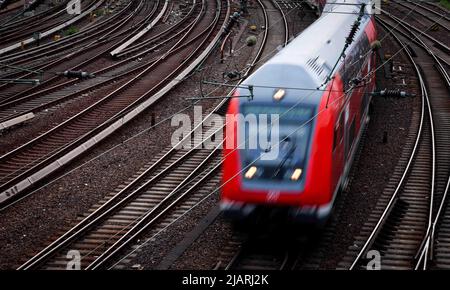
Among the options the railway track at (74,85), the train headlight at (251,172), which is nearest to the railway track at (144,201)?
the train headlight at (251,172)

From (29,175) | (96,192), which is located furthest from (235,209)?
(29,175)

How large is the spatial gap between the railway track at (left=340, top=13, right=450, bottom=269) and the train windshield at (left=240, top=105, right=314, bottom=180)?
2271 mm

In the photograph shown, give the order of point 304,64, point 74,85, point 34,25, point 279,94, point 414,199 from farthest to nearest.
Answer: point 34,25 < point 74,85 < point 414,199 < point 304,64 < point 279,94

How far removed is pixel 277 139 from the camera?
37.5ft

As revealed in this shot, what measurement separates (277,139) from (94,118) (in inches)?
366

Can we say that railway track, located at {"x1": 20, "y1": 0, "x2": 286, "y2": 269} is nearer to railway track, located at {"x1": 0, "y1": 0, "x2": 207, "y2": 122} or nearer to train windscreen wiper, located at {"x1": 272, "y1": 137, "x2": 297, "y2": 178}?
railway track, located at {"x1": 0, "y1": 0, "x2": 207, "y2": 122}

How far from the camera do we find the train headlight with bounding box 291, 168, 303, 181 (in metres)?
11.2

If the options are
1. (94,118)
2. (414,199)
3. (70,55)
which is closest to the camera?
(414,199)

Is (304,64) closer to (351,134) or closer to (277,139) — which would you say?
(277,139)

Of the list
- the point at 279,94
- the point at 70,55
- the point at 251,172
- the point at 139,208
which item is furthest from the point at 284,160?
the point at 70,55

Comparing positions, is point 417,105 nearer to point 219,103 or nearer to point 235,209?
point 219,103

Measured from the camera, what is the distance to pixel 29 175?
15180mm

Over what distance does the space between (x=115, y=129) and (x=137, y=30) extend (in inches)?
539

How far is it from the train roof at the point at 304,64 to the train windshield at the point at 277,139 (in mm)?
351
